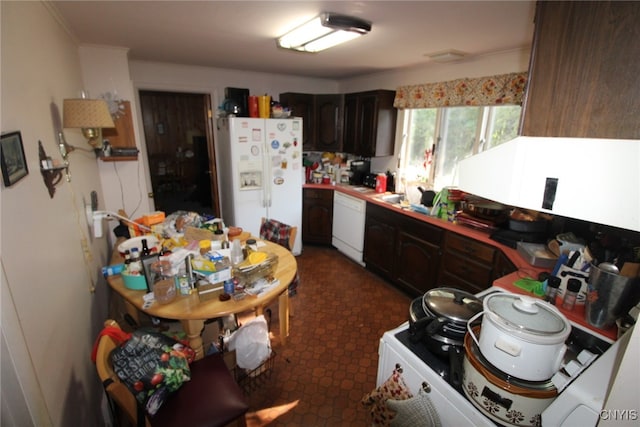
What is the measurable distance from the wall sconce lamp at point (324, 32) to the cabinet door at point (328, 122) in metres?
1.53

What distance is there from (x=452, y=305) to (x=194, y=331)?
1289 millimetres

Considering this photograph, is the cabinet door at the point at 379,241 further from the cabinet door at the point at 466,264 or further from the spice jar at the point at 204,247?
the spice jar at the point at 204,247

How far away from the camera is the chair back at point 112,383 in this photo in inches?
45.0

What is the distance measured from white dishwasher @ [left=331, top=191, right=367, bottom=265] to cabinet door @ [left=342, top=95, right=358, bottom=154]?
67 centimetres

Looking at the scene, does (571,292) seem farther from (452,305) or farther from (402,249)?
(402,249)

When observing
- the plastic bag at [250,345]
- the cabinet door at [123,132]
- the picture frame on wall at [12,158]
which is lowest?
the plastic bag at [250,345]

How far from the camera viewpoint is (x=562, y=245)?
1.63 metres

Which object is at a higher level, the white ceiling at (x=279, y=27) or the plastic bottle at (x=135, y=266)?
the white ceiling at (x=279, y=27)

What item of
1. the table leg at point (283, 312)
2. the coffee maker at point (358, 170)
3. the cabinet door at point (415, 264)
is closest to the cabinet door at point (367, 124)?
the coffee maker at point (358, 170)

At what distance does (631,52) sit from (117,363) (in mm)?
1779

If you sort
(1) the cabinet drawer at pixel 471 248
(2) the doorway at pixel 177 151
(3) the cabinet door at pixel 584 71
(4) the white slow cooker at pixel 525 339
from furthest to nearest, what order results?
(2) the doorway at pixel 177 151 → (1) the cabinet drawer at pixel 471 248 → (4) the white slow cooker at pixel 525 339 → (3) the cabinet door at pixel 584 71

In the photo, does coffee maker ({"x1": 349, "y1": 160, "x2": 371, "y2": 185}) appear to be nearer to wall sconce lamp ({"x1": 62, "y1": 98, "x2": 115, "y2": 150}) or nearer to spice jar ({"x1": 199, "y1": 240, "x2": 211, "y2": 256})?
spice jar ({"x1": 199, "y1": 240, "x2": 211, "y2": 256})

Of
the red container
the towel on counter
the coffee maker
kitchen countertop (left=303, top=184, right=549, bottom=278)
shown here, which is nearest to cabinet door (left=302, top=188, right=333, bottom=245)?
kitchen countertop (left=303, top=184, right=549, bottom=278)

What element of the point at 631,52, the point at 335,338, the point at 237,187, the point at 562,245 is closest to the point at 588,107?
the point at 631,52
